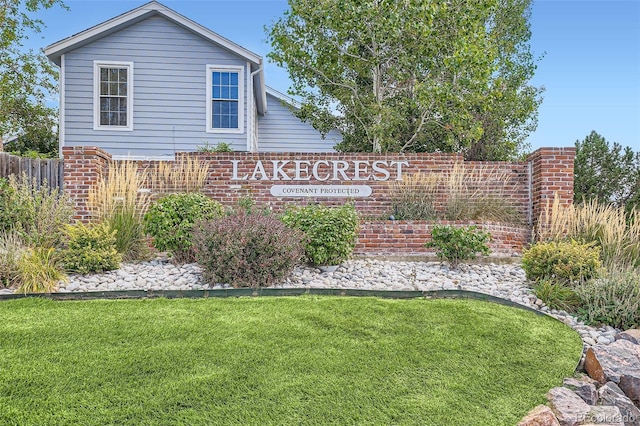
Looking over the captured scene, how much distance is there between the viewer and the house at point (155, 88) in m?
11.9

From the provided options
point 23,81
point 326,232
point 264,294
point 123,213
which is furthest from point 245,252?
point 23,81

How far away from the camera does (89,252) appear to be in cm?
571

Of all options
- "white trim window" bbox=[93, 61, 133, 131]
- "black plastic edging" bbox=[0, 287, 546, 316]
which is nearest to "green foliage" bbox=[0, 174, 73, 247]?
"black plastic edging" bbox=[0, 287, 546, 316]

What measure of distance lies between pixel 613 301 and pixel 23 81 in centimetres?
1963

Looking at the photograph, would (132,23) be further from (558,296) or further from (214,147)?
(558,296)

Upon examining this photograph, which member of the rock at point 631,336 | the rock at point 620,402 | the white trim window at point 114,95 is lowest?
the rock at point 620,402

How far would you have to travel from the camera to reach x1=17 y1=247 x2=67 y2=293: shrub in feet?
15.9

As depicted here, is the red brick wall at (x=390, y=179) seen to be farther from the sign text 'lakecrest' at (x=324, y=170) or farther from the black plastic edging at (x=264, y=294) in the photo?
the black plastic edging at (x=264, y=294)

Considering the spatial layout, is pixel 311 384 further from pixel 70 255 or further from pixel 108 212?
pixel 108 212

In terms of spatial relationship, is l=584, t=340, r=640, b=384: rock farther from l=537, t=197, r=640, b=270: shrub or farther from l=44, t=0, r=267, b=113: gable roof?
l=44, t=0, r=267, b=113: gable roof

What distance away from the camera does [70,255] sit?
572cm

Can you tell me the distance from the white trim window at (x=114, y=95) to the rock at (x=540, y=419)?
38.8 ft

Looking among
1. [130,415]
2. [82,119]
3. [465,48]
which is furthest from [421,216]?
[82,119]

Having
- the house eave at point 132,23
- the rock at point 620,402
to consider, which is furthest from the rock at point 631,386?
the house eave at point 132,23
